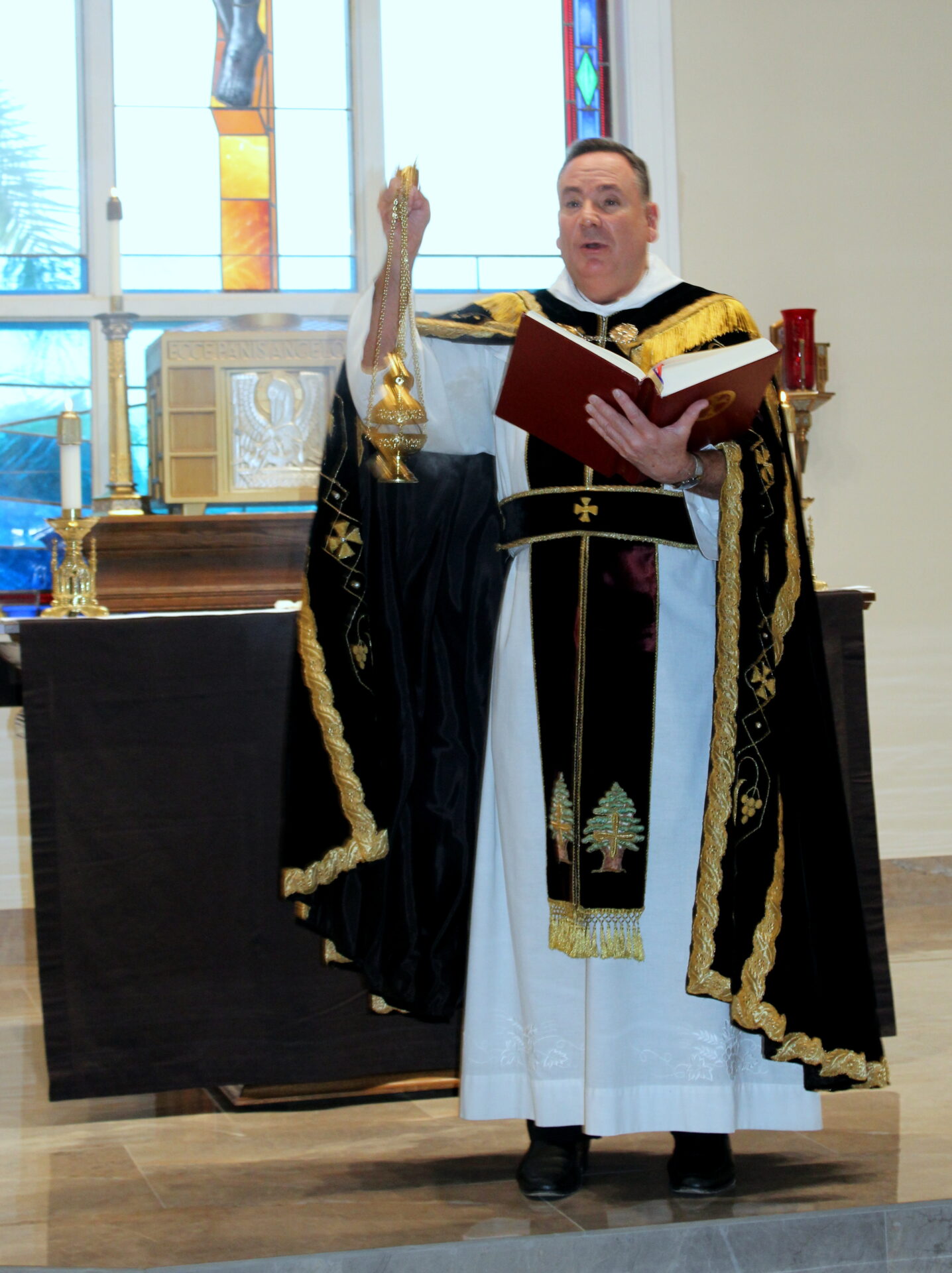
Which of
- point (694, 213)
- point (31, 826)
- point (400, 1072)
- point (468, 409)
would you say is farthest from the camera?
point (694, 213)

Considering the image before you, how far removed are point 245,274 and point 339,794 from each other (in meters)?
3.57

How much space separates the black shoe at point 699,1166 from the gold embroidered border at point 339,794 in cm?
75

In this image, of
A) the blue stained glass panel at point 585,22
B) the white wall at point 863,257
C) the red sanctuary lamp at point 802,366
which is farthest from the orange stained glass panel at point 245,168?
the red sanctuary lamp at point 802,366

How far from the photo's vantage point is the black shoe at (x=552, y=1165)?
265 cm

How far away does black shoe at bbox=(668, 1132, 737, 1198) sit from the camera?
2.65 m

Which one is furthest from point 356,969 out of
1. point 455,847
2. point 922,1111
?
point 922,1111

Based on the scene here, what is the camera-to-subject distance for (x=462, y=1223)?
8.28 feet

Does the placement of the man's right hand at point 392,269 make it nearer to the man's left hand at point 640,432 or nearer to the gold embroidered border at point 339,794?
the man's left hand at point 640,432

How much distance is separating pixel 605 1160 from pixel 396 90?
4.48 m

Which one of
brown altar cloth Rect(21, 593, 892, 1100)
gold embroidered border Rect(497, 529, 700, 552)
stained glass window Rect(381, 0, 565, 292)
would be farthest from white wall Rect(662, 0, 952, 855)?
gold embroidered border Rect(497, 529, 700, 552)

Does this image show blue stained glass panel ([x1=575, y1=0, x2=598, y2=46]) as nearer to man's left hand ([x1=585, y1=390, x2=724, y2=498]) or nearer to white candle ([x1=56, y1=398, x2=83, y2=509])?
white candle ([x1=56, y1=398, x2=83, y2=509])

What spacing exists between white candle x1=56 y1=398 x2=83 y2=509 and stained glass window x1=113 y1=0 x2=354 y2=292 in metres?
2.17

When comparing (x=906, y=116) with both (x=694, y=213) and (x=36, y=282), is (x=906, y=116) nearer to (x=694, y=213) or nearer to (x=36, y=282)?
(x=694, y=213)

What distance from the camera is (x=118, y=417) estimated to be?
518cm
